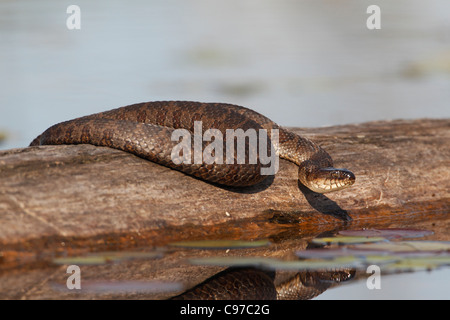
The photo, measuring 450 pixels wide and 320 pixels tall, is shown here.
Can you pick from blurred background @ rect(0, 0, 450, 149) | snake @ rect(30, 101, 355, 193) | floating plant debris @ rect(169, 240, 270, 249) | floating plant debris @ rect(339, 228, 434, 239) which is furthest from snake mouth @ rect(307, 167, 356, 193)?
blurred background @ rect(0, 0, 450, 149)

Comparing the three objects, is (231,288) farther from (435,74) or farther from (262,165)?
(435,74)

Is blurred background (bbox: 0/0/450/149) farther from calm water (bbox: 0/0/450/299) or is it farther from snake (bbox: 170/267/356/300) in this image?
snake (bbox: 170/267/356/300)

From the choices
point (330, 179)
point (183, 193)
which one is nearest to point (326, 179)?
point (330, 179)

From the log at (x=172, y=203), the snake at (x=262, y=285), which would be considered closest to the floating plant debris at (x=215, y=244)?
the log at (x=172, y=203)

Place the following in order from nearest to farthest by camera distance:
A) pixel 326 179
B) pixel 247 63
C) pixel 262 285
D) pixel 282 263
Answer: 1. pixel 262 285
2. pixel 282 263
3. pixel 326 179
4. pixel 247 63

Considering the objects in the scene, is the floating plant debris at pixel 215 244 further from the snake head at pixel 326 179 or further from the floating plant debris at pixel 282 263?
the snake head at pixel 326 179

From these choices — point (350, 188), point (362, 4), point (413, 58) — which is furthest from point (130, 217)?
point (362, 4)

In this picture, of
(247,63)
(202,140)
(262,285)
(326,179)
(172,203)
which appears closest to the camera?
(262,285)

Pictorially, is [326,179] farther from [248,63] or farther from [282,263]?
[248,63]
